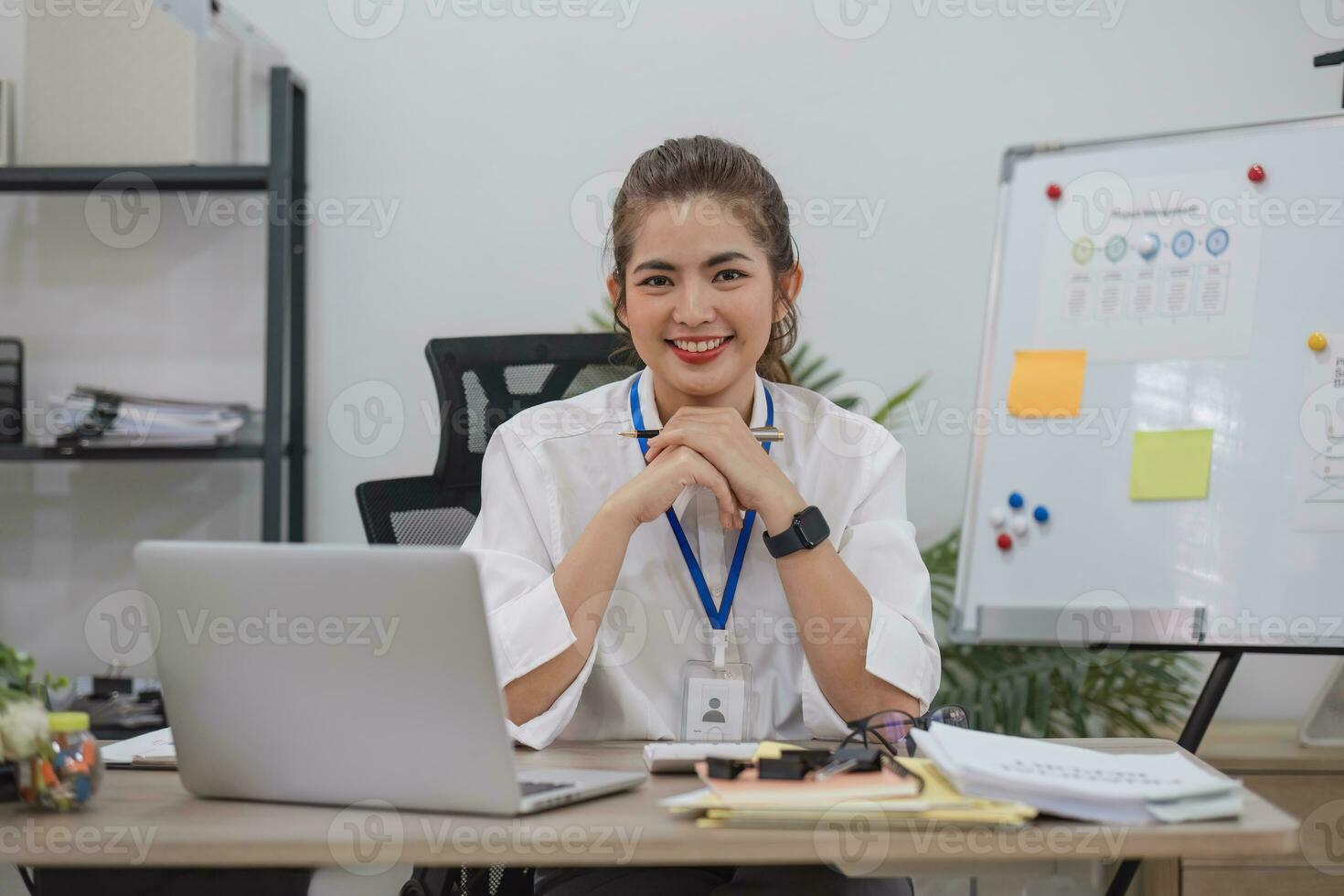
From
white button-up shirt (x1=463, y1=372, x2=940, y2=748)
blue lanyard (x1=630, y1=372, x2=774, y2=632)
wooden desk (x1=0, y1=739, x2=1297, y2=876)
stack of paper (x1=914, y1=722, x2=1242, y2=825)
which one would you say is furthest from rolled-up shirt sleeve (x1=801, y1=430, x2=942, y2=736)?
wooden desk (x1=0, y1=739, x2=1297, y2=876)

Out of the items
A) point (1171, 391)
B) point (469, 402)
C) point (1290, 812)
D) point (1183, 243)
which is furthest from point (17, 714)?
point (1290, 812)

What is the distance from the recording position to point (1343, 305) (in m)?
2.03

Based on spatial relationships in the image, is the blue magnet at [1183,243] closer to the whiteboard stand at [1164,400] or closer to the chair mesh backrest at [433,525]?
the whiteboard stand at [1164,400]

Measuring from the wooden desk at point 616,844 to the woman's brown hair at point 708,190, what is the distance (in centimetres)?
94

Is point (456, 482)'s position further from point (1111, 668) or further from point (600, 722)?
point (1111, 668)

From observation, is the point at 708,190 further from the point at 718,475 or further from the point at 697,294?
the point at 718,475

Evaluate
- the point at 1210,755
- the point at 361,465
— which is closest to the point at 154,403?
the point at 361,465

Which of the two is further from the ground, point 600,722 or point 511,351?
point 511,351

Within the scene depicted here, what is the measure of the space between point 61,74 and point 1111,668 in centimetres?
247

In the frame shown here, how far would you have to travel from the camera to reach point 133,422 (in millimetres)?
2508

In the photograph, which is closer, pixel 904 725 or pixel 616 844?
pixel 616 844

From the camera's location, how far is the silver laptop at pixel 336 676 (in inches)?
33.4

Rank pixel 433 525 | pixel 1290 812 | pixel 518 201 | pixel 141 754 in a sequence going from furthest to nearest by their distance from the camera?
→ pixel 518 201
pixel 1290 812
pixel 433 525
pixel 141 754

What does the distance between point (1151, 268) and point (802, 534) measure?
1125 millimetres
